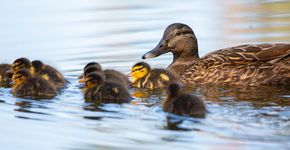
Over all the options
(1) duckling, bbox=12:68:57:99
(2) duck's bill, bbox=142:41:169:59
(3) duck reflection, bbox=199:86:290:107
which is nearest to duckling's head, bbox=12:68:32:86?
(1) duckling, bbox=12:68:57:99

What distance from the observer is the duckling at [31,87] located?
10.2 metres

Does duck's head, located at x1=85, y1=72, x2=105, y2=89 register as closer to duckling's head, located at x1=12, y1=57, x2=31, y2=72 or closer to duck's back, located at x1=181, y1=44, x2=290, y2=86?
duckling's head, located at x1=12, y1=57, x2=31, y2=72

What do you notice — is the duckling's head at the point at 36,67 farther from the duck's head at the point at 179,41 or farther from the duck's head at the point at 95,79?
the duck's head at the point at 179,41

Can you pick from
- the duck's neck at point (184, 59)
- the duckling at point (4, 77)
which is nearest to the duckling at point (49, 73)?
the duckling at point (4, 77)

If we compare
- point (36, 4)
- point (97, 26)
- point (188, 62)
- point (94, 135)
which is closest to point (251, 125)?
point (94, 135)

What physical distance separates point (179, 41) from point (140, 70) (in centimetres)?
103

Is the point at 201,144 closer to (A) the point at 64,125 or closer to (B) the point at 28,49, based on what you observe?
(A) the point at 64,125

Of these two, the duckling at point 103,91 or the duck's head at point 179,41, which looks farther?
the duck's head at point 179,41

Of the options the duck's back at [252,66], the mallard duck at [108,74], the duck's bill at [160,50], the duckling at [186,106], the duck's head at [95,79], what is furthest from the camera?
the duck's bill at [160,50]

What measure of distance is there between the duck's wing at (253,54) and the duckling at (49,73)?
169 cm

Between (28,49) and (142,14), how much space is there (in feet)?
9.10

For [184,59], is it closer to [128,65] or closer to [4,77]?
[128,65]

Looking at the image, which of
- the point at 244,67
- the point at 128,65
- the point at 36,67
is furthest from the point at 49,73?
the point at 244,67

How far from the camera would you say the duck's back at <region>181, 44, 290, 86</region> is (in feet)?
35.5
